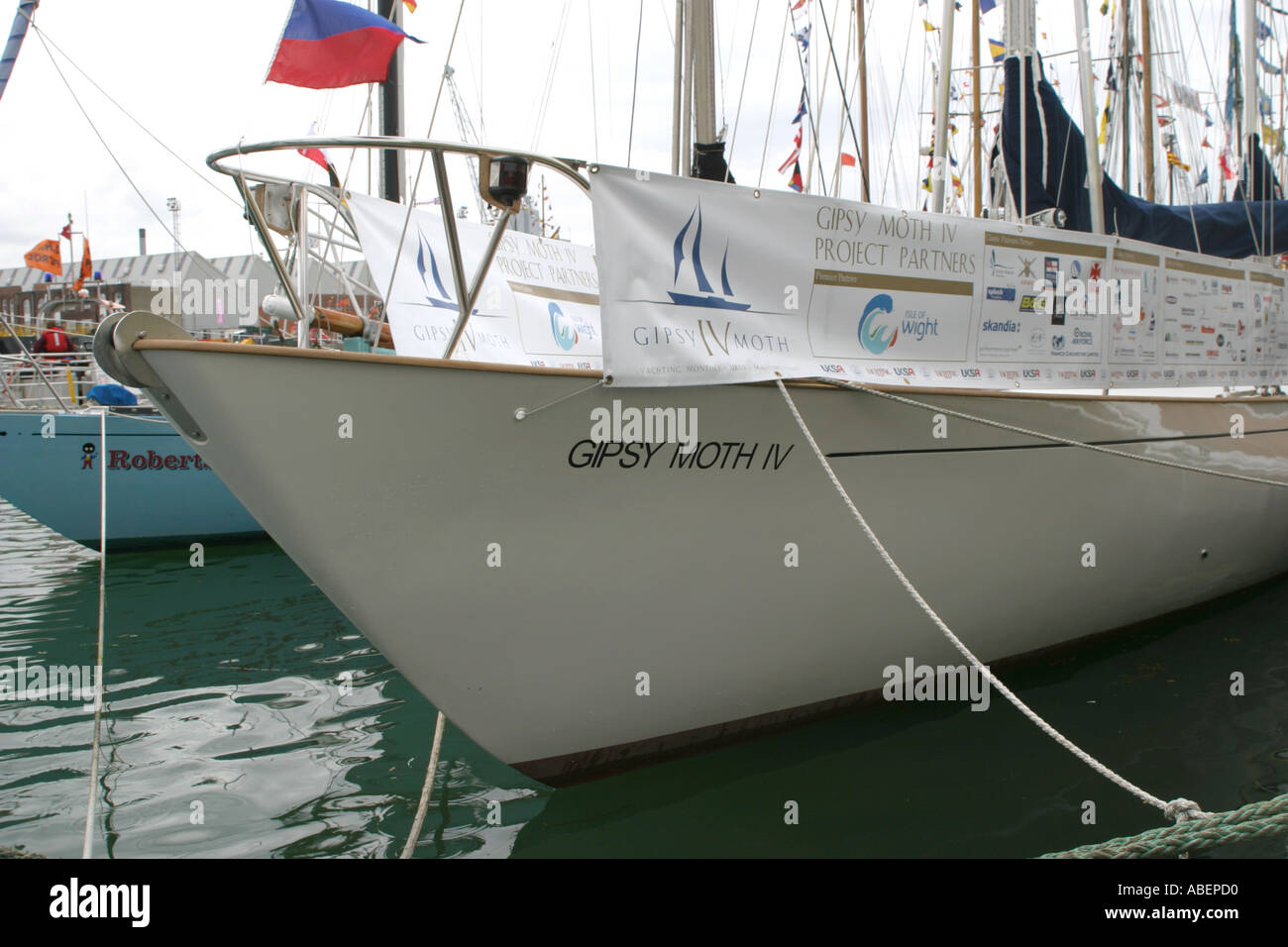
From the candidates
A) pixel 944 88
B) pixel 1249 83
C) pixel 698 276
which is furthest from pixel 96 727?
pixel 1249 83

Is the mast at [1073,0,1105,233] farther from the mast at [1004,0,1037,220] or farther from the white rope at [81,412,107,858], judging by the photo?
the white rope at [81,412,107,858]

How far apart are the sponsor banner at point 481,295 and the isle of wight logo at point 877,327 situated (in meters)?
2.50

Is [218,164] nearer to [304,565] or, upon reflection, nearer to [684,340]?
[304,565]

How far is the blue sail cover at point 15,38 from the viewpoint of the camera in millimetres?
3641

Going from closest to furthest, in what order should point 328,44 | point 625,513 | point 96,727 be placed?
point 96,727 < point 625,513 < point 328,44

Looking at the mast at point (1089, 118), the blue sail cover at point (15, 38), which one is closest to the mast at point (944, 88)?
the mast at point (1089, 118)

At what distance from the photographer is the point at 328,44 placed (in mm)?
3939

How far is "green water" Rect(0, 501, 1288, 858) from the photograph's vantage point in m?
3.26

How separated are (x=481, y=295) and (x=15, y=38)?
2787 millimetres

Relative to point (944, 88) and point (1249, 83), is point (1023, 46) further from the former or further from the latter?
point (1249, 83)

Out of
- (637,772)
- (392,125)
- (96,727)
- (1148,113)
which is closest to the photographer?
(96,727)

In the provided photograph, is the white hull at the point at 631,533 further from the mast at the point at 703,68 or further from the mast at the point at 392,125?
the mast at the point at 392,125
